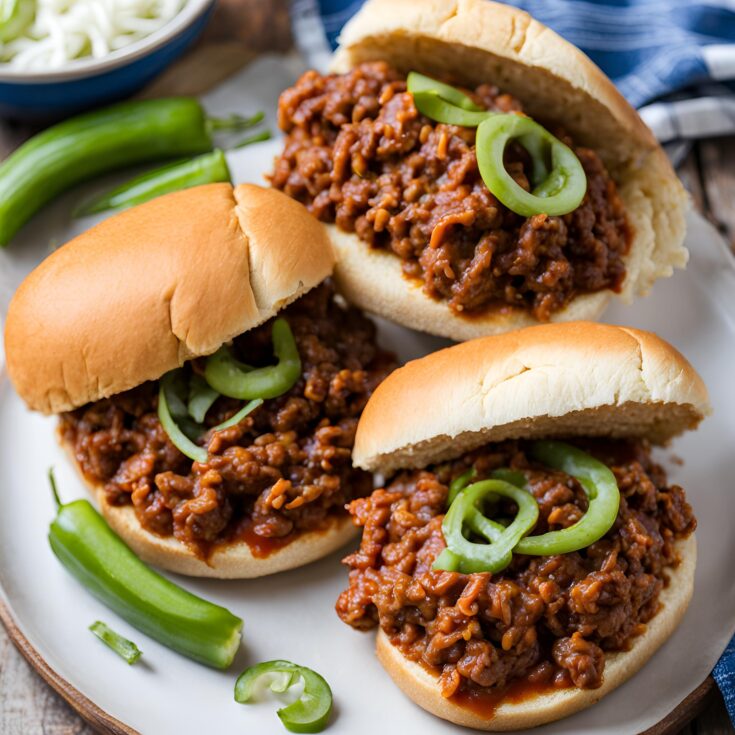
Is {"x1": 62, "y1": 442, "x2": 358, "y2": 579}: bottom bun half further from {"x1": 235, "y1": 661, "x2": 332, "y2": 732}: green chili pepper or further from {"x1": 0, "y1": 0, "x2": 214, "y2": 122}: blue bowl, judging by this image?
{"x1": 0, "y1": 0, "x2": 214, "y2": 122}: blue bowl

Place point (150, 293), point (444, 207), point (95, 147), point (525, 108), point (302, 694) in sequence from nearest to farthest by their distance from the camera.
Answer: point (302, 694)
point (150, 293)
point (444, 207)
point (525, 108)
point (95, 147)

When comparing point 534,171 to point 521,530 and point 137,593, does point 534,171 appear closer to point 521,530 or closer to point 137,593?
point 521,530

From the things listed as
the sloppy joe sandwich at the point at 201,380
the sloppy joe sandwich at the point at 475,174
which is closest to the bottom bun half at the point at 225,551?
the sloppy joe sandwich at the point at 201,380

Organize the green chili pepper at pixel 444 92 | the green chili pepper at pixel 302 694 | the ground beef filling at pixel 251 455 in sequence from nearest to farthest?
the green chili pepper at pixel 302 694 → the ground beef filling at pixel 251 455 → the green chili pepper at pixel 444 92

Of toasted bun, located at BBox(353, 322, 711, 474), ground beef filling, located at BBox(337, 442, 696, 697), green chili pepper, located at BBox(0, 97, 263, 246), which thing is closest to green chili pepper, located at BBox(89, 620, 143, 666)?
ground beef filling, located at BBox(337, 442, 696, 697)

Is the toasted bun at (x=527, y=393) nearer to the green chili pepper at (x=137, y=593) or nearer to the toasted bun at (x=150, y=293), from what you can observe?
the toasted bun at (x=150, y=293)

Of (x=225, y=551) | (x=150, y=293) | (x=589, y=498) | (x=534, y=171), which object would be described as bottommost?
(x=225, y=551)

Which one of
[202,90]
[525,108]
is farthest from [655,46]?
[202,90]
